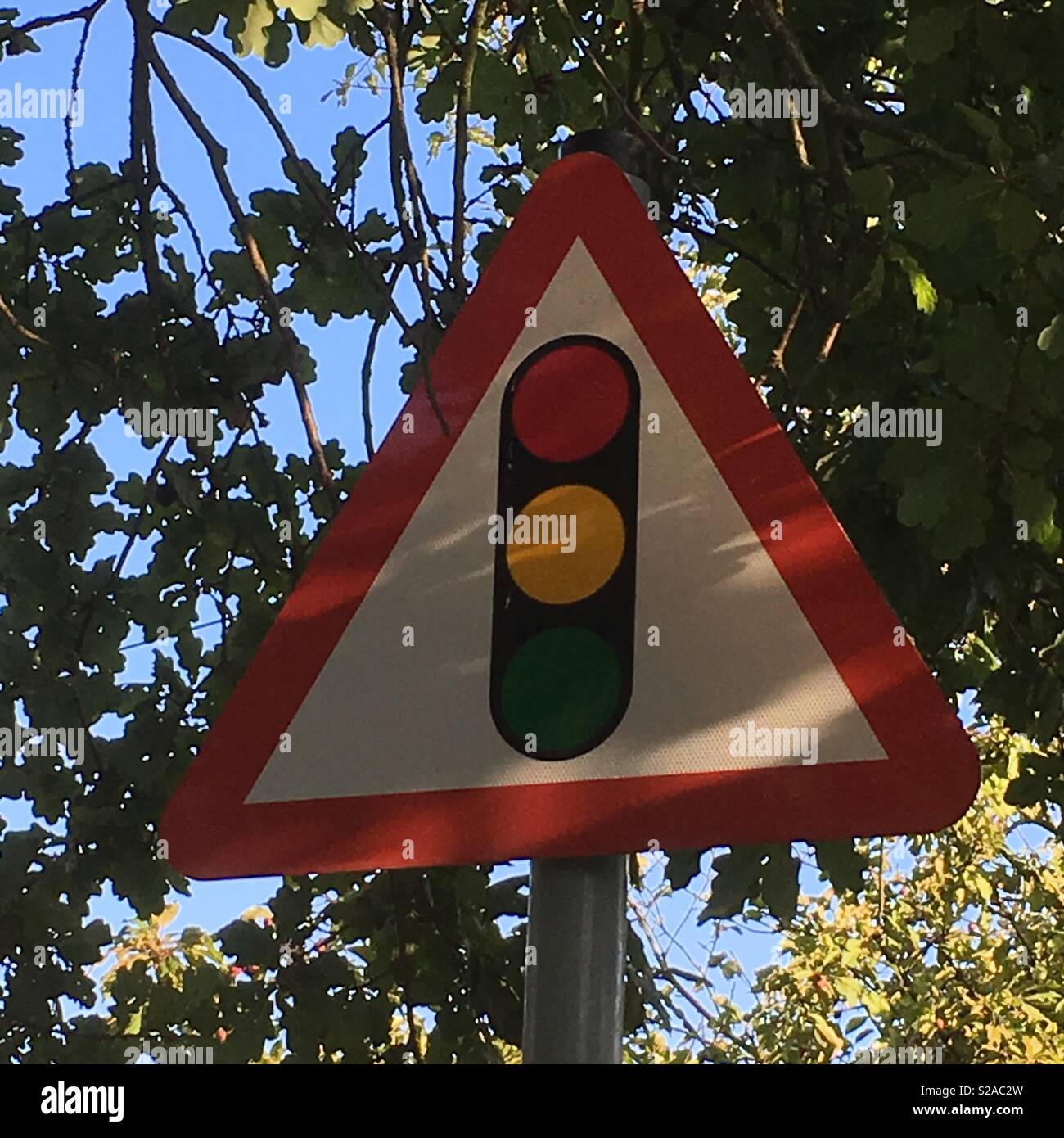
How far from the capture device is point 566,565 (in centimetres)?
126

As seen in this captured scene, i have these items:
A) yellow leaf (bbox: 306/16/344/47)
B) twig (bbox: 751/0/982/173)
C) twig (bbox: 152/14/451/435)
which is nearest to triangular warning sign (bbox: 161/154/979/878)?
twig (bbox: 152/14/451/435)

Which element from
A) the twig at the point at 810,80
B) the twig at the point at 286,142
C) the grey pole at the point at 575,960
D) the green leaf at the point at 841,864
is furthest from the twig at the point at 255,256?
the green leaf at the point at 841,864

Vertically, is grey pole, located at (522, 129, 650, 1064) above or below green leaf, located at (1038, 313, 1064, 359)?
below

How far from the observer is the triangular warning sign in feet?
3.98

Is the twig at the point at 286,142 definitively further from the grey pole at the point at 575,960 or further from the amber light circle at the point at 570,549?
the grey pole at the point at 575,960

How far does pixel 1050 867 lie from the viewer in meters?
5.72

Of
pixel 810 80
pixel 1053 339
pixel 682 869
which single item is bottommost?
pixel 682 869

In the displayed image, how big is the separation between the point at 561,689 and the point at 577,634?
0.17 feet

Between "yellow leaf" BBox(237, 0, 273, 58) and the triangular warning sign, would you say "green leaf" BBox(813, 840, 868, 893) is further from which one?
"yellow leaf" BBox(237, 0, 273, 58)

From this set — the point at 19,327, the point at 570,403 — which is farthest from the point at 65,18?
the point at 570,403

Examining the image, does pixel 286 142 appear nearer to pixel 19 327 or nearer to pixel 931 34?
pixel 19 327

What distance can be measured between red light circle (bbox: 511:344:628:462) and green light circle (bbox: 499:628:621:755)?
19 centimetres

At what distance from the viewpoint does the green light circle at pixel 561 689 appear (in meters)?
1.23
